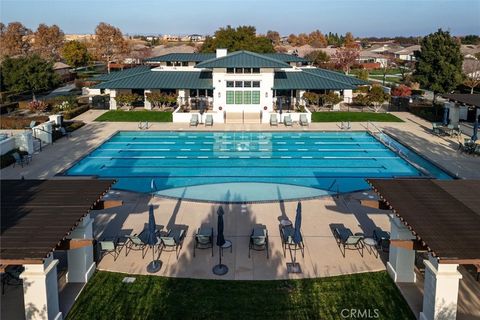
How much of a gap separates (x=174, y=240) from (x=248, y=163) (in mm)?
12709

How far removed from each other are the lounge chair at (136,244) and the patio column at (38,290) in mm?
4008

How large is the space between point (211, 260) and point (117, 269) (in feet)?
8.94

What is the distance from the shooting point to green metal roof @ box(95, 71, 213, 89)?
41656mm

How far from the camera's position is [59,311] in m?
11.5

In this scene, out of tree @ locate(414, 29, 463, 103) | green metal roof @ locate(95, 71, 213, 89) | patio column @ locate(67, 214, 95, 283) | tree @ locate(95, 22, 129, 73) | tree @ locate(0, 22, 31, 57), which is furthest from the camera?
tree @ locate(95, 22, 129, 73)

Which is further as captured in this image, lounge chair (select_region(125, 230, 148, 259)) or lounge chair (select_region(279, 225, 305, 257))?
lounge chair (select_region(279, 225, 305, 257))

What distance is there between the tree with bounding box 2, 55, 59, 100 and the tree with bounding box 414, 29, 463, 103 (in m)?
35.1

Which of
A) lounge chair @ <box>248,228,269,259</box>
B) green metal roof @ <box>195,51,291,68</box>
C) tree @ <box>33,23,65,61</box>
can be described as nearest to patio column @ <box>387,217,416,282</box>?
lounge chair @ <box>248,228,269,259</box>

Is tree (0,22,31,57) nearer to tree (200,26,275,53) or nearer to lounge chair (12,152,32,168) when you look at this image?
tree (200,26,275,53)

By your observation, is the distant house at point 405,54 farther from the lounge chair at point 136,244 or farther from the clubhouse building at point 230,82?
the lounge chair at point 136,244

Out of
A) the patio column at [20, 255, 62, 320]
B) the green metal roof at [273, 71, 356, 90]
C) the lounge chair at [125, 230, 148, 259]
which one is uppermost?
the green metal roof at [273, 71, 356, 90]

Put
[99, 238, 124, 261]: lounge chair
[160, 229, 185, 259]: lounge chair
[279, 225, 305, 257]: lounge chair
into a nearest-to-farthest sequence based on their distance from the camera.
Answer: [99, 238, 124, 261]: lounge chair, [160, 229, 185, 259]: lounge chair, [279, 225, 305, 257]: lounge chair

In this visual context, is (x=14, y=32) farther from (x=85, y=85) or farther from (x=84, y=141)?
(x=84, y=141)

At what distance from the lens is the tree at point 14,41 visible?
7981 cm
